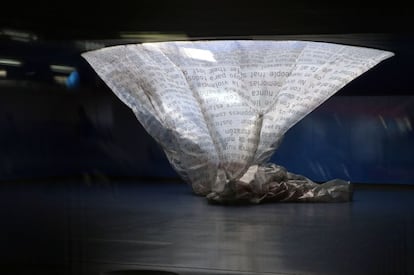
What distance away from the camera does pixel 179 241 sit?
743 cm

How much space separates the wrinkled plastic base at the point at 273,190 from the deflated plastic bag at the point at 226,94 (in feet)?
0.08

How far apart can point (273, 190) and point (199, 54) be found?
3.02m

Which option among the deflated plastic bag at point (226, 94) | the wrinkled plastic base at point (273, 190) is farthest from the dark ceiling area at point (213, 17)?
the deflated plastic bag at point (226, 94)

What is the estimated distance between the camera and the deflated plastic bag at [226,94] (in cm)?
1263

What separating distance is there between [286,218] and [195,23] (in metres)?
3.88

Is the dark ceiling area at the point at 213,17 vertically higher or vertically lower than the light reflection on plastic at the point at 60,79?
higher

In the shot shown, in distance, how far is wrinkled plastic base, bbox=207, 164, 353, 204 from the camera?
11.8 m

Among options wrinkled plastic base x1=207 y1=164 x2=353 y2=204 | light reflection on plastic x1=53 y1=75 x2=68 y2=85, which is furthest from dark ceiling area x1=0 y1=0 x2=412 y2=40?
light reflection on plastic x1=53 y1=75 x2=68 y2=85

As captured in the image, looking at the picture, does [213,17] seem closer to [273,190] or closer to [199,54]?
[273,190]

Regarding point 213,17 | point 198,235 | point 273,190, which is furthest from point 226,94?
point 213,17

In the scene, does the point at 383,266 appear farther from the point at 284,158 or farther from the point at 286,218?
the point at 284,158

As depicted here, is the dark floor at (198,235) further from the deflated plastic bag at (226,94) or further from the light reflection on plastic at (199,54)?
the light reflection on plastic at (199,54)

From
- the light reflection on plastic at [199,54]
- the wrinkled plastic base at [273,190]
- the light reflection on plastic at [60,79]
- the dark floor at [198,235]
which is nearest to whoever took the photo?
the dark floor at [198,235]

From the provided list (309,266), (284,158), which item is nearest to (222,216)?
(309,266)
